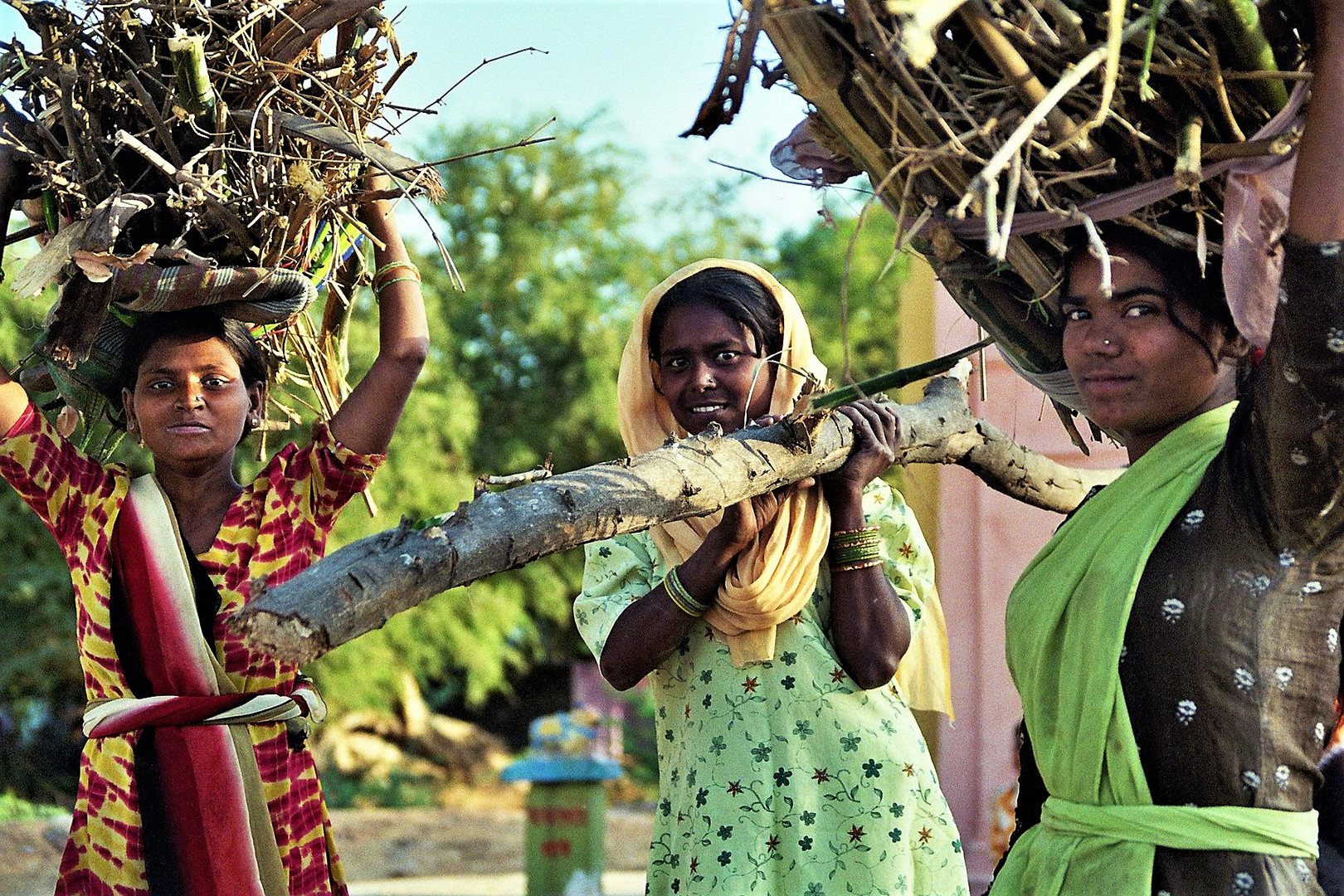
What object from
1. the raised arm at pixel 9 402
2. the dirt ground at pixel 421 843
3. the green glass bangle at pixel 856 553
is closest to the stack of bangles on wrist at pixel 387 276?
the raised arm at pixel 9 402

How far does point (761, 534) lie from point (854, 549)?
0.20 metres

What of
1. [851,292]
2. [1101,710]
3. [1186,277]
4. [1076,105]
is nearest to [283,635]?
[1101,710]

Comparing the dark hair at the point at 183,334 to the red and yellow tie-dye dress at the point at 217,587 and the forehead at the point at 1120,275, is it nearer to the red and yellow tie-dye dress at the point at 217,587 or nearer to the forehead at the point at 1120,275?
the red and yellow tie-dye dress at the point at 217,587

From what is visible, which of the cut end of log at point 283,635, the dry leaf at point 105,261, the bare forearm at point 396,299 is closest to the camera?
the cut end of log at point 283,635

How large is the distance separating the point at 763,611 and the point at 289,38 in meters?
1.58

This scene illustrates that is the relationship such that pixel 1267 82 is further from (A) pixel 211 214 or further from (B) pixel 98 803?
(B) pixel 98 803

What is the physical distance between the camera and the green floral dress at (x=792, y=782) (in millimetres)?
2986

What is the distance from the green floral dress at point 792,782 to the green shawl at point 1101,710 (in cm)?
59

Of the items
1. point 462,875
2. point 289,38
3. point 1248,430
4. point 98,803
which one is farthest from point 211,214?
point 462,875

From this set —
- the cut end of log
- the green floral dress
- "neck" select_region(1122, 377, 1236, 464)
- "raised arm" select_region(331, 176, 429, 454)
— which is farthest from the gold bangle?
the cut end of log

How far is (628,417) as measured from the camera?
345 centimetres

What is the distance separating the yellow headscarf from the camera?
302 cm

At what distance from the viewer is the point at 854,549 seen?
122 inches

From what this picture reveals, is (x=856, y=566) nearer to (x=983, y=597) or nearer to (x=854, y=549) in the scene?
(x=854, y=549)
